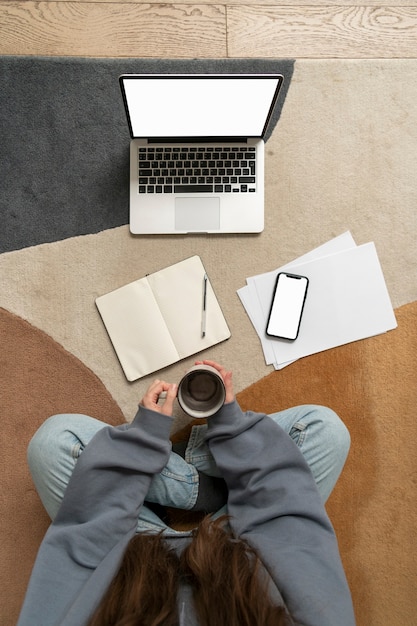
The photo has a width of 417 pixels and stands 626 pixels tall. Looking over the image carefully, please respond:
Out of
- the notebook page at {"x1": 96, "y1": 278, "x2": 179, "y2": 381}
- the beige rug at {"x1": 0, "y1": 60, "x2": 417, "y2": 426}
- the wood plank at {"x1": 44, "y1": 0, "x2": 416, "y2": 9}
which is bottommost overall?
the notebook page at {"x1": 96, "y1": 278, "x2": 179, "y2": 381}

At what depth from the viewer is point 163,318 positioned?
0.95 meters

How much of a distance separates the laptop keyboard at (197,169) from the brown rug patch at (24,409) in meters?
0.39

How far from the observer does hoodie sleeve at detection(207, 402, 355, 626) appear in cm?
68

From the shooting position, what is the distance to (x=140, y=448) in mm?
805

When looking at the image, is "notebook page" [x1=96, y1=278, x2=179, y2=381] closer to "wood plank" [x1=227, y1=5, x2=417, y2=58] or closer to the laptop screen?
the laptop screen

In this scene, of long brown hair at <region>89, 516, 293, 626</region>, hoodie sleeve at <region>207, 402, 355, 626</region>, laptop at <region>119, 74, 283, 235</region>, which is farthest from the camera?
laptop at <region>119, 74, 283, 235</region>

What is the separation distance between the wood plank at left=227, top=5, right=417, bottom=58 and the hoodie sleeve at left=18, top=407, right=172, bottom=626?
0.80 m

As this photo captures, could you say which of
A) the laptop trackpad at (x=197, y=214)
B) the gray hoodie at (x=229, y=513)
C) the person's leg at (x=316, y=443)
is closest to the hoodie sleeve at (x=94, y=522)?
the gray hoodie at (x=229, y=513)

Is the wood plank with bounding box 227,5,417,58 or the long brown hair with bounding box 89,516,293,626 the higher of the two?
the wood plank with bounding box 227,5,417,58

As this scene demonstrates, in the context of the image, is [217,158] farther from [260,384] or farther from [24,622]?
[24,622]

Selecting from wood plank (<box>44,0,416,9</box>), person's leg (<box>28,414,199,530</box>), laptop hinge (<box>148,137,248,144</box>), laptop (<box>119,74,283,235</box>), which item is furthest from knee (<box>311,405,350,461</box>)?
wood plank (<box>44,0,416,9</box>)

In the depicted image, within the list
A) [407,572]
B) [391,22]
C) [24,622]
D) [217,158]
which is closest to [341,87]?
[391,22]

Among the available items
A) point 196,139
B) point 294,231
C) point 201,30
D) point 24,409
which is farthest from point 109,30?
point 24,409

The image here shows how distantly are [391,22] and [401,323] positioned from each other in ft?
2.13
